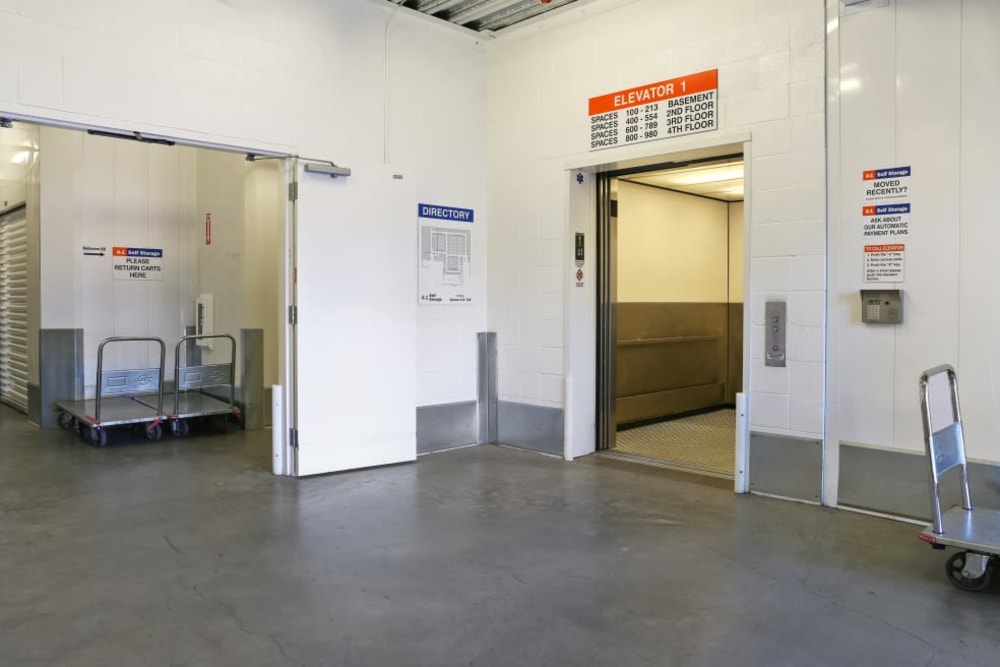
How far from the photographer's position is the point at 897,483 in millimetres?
4258

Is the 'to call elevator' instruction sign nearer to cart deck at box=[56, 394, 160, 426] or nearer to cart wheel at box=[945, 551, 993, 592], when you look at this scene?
cart wheel at box=[945, 551, 993, 592]

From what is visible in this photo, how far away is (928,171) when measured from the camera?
410cm

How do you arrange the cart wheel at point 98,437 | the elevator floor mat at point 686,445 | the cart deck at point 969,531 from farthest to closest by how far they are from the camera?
the cart wheel at point 98,437
the elevator floor mat at point 686,445
the cart deck at point 969,531

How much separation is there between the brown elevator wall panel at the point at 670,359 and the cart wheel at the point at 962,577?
13.6 ft

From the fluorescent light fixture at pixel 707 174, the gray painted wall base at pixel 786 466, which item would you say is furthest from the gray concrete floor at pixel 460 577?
Result: the fluorescent light fixture at pixel 707 174

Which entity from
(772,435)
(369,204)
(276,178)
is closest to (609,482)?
(772,435)

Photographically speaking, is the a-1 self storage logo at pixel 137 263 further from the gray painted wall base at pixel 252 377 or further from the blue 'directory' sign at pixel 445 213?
the blue 'directory' sign at pixel 445 213

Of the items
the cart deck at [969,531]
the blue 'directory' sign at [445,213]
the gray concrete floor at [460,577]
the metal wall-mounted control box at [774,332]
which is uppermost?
the blue 'directory' sign at [445,213]

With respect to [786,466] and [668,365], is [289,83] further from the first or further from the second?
[668,365]

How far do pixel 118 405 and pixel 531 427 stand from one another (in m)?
4.37

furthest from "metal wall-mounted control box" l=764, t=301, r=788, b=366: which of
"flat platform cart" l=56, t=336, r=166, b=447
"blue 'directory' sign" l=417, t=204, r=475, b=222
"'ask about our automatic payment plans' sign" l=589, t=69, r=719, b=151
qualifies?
"flat platform cart" l=56, t=336, r=166, b=447

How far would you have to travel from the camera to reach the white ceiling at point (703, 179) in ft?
23.1

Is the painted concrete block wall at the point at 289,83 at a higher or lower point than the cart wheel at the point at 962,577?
higher

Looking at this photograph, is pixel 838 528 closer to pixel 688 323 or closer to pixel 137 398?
pixel 688 323
